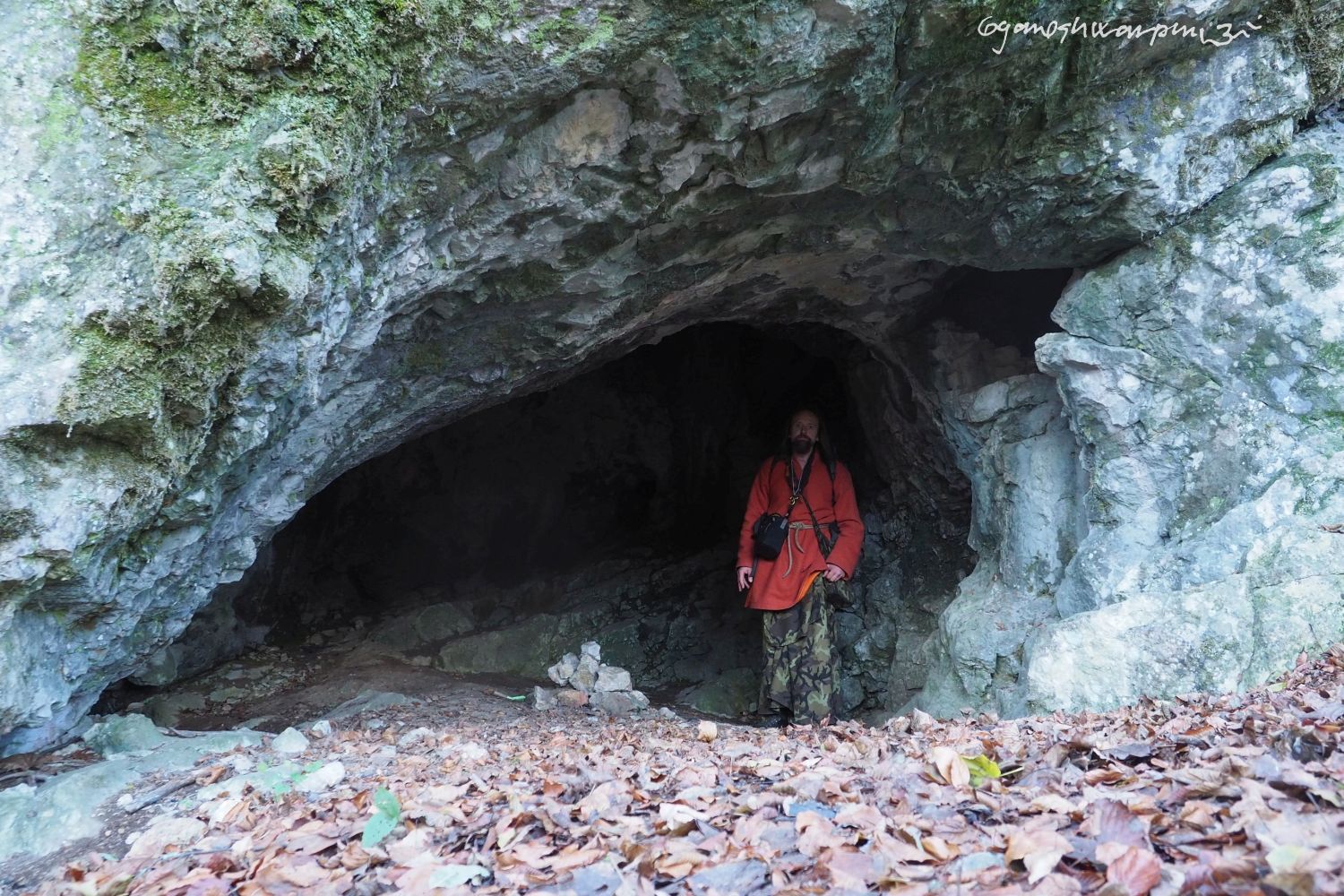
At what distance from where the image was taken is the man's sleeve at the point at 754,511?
18.5 feet

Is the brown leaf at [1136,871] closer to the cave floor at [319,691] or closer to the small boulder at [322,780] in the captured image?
the small boulder at [322,780]

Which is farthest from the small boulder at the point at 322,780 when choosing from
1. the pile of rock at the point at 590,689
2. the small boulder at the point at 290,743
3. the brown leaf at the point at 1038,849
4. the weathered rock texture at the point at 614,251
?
the pile of rock at the point at 590,689

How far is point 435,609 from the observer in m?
6.95

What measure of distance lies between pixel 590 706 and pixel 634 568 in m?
2.38

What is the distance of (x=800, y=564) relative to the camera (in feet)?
17.7

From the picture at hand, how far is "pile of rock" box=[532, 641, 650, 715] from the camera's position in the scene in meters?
5.33

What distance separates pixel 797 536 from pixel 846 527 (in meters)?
0.34

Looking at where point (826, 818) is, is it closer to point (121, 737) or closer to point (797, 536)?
point (121, 737)

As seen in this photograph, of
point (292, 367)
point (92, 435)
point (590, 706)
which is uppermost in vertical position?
point (292, 367)

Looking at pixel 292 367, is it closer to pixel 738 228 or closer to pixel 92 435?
pixel 92 435

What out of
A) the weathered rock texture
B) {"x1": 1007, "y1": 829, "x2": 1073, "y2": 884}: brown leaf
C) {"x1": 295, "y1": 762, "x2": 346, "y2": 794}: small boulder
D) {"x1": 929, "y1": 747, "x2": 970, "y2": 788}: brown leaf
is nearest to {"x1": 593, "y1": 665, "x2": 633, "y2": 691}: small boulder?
the weathered rock texture

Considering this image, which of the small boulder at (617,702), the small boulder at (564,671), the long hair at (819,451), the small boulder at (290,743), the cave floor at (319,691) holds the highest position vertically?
the long hair at (819,451)

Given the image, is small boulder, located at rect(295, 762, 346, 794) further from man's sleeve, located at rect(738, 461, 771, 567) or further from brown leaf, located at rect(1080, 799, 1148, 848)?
man's sleeve, located at rect(738, 461, 771, 567)

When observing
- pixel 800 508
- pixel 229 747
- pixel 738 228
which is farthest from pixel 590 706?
pixel 738 228
